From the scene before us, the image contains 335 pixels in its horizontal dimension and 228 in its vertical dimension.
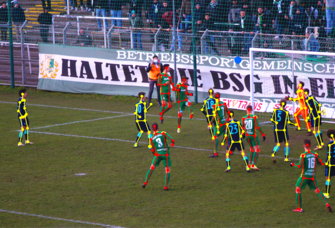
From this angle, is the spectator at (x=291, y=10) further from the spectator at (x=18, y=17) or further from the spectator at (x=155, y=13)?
the spectator at (x=18, y=17)

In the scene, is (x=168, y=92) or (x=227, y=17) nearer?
(x=168, y=92)

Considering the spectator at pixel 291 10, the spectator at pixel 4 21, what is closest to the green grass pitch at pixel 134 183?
the spectator at pixel 291 10

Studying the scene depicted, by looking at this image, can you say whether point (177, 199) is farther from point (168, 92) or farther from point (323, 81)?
point (323, 81)

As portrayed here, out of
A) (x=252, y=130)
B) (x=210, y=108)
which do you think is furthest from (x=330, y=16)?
(x=252, y=130)

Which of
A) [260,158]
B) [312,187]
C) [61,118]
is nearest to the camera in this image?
[312,187]

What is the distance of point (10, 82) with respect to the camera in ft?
87.2

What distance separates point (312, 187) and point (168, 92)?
9.38 meters

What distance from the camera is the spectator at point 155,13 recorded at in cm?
2333

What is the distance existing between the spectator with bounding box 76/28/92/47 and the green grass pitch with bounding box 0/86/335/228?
24.4 ft

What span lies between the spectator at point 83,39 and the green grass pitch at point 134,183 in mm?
7422

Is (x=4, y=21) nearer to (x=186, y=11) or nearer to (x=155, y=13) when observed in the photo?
(x=155, y=13)

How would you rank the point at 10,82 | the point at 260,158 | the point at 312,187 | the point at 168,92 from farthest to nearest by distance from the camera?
the point at 10,82
the point at 168,92
the point at 260,158
the point at 312,187

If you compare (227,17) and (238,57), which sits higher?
(227,17)

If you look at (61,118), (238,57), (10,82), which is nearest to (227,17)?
(238,57)
